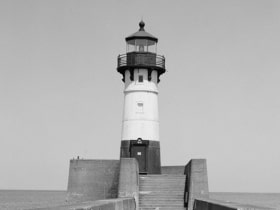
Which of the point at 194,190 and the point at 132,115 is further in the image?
the point at 132,115

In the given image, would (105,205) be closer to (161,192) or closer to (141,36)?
(161,192)

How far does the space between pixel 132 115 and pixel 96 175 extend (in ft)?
11.4

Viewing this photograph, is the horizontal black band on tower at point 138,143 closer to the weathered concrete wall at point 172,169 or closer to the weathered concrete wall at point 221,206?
the weathered concrete wall at point 172,169

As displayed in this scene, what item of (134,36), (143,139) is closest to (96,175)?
(143,139)

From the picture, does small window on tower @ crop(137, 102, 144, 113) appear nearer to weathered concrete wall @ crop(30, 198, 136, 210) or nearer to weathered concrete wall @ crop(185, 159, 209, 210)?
weathered concrete wall @ crop(185, 159, 209, 210)

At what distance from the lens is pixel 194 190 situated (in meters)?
17.5

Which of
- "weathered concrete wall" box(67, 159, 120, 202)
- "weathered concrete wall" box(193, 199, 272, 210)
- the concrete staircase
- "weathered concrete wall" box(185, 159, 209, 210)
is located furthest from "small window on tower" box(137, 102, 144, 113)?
"weathered concrete wall" box(193, 199, 272, 210)

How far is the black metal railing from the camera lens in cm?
2283

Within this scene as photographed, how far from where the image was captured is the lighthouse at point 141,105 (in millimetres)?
22391

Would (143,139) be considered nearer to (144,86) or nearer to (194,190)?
(144,86)

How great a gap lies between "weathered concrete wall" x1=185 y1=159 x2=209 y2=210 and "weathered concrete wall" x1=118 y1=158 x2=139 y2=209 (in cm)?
200

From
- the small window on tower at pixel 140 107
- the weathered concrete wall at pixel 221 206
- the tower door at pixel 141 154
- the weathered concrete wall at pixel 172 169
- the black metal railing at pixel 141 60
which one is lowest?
the weathered concrete wall at pixel 221 206

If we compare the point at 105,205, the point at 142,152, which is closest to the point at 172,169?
the point at 142,152

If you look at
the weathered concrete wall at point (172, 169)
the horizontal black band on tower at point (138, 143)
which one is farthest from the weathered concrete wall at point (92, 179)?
the weathered concrete wall at point (172, 169)
